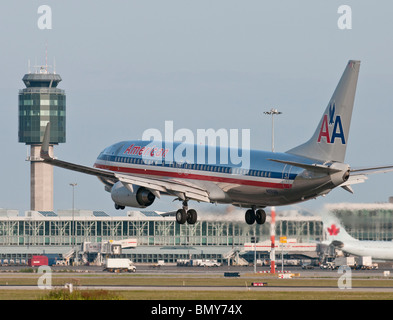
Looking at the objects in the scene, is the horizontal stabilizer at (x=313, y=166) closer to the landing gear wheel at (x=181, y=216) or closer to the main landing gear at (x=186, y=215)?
the main landing gear at (x=186, y=215)

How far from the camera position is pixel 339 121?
265 feet

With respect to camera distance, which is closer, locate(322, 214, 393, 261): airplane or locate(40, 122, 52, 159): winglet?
locate(40, 122, 52, 159): winglet

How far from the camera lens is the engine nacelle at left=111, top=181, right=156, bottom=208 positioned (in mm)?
90188

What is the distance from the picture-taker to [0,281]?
422 feet

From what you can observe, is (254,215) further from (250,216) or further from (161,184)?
(161,184)

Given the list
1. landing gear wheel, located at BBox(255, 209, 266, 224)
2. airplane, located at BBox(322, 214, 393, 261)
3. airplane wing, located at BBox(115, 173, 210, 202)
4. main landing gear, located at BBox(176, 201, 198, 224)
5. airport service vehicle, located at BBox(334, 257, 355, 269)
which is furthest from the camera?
airport service vehicle, located at BBox(334, 257, 355, 269)

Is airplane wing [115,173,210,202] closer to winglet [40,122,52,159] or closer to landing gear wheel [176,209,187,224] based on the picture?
landing gear wheel [176,209,187,224]

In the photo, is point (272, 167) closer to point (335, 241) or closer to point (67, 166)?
point (67, 166)

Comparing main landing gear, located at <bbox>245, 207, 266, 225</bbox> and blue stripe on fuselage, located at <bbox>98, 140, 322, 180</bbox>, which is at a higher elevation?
blue stripe on fuselage, located at <bbox>98, 140, 322, 180</bbox>

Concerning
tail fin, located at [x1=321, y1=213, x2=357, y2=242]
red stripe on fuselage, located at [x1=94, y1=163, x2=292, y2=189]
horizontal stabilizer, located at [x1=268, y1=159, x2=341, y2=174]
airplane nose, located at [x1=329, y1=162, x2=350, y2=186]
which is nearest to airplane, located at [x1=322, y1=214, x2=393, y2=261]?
tail fin, located at [x1=321, y1=213, x2=357, y2=242]

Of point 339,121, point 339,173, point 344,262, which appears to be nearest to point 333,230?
point 339,121

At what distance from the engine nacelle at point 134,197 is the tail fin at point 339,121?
658 inches

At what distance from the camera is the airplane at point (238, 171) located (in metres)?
80.4
